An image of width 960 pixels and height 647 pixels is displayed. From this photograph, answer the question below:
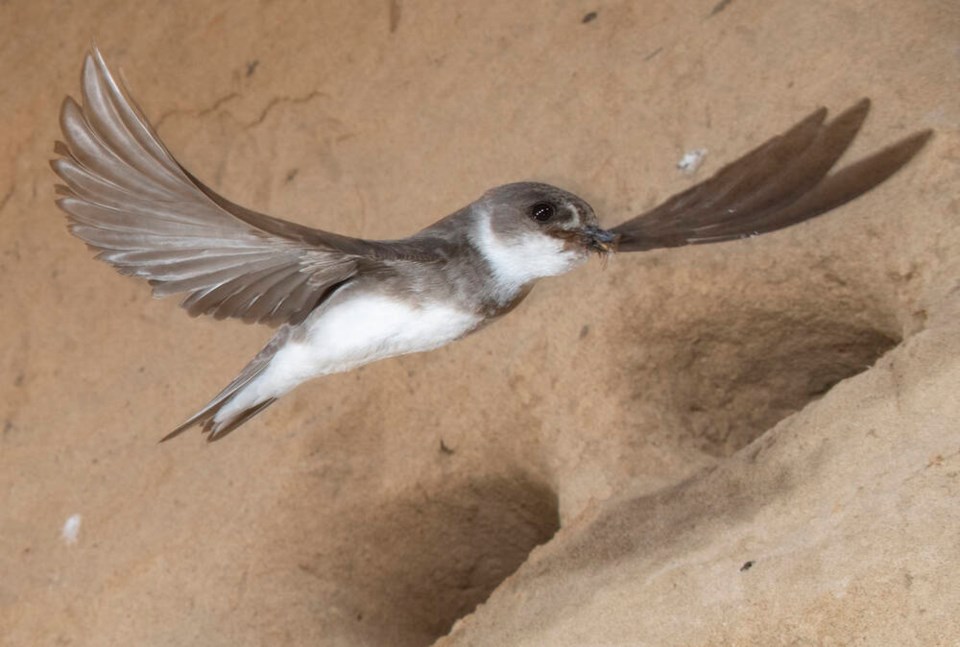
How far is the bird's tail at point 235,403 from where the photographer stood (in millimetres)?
1887

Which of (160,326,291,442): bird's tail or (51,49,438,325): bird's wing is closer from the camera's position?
(51,49,438,325): bird's wing

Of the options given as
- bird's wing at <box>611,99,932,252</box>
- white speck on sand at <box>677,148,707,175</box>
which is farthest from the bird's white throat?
white speck on sand at <box>677,148,707,175</box>

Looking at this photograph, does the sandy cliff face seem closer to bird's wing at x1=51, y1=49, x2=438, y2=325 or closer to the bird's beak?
the bird's beak

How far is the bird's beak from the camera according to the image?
176 cm

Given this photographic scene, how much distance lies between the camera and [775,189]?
1.85 meters

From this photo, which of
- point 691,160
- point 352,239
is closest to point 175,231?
point 352,239

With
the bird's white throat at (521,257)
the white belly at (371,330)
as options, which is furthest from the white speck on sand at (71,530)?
the bird's white throat at (521,257)

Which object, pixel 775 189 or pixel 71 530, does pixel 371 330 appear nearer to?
pixel 775 189

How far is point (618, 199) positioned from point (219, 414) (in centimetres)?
86

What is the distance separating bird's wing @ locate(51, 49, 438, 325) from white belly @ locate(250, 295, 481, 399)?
0.07 m

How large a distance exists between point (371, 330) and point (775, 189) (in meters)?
0.67

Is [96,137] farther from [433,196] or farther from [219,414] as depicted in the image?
[433,196]

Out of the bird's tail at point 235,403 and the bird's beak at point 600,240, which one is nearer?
the bird's beak at point 600,240

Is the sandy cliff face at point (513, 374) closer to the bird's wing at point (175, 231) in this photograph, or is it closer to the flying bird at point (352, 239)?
the flying bird at point (352, 239)
